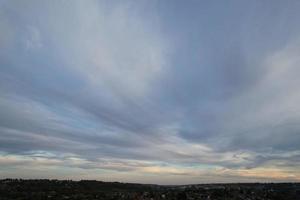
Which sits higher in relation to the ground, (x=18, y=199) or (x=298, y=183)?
(x=298, y=183)

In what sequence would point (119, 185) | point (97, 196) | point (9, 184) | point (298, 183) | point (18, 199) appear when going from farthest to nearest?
point (298, 183)
point (119, 185)
point (9, 184)
point (97, 196)
point (18, 199)

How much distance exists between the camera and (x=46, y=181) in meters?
83.9

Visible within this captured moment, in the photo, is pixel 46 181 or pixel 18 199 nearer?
pixel 18 199

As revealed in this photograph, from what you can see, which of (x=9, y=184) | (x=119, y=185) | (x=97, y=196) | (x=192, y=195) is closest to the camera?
(x=97, y=196)

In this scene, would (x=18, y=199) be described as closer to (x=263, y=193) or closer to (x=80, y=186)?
(x=80, y=186)

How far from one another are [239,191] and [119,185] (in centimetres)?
3090

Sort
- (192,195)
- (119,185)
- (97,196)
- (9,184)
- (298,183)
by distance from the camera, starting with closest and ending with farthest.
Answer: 1. (97,196)
2. (192,195)
3. (9,184)
4. (119,185)
5. (298,183)

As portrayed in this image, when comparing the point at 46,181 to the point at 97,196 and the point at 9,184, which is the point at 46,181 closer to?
the point at 9,184

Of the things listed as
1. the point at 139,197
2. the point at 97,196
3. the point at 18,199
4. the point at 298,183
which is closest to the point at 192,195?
the point at 139,197

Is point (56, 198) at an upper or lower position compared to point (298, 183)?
lower

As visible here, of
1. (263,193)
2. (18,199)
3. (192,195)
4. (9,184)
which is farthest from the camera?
(263,193)

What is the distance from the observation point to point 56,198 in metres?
60.1

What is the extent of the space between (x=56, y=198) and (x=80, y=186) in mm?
20983

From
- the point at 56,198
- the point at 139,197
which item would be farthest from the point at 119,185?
the point at 56,198
